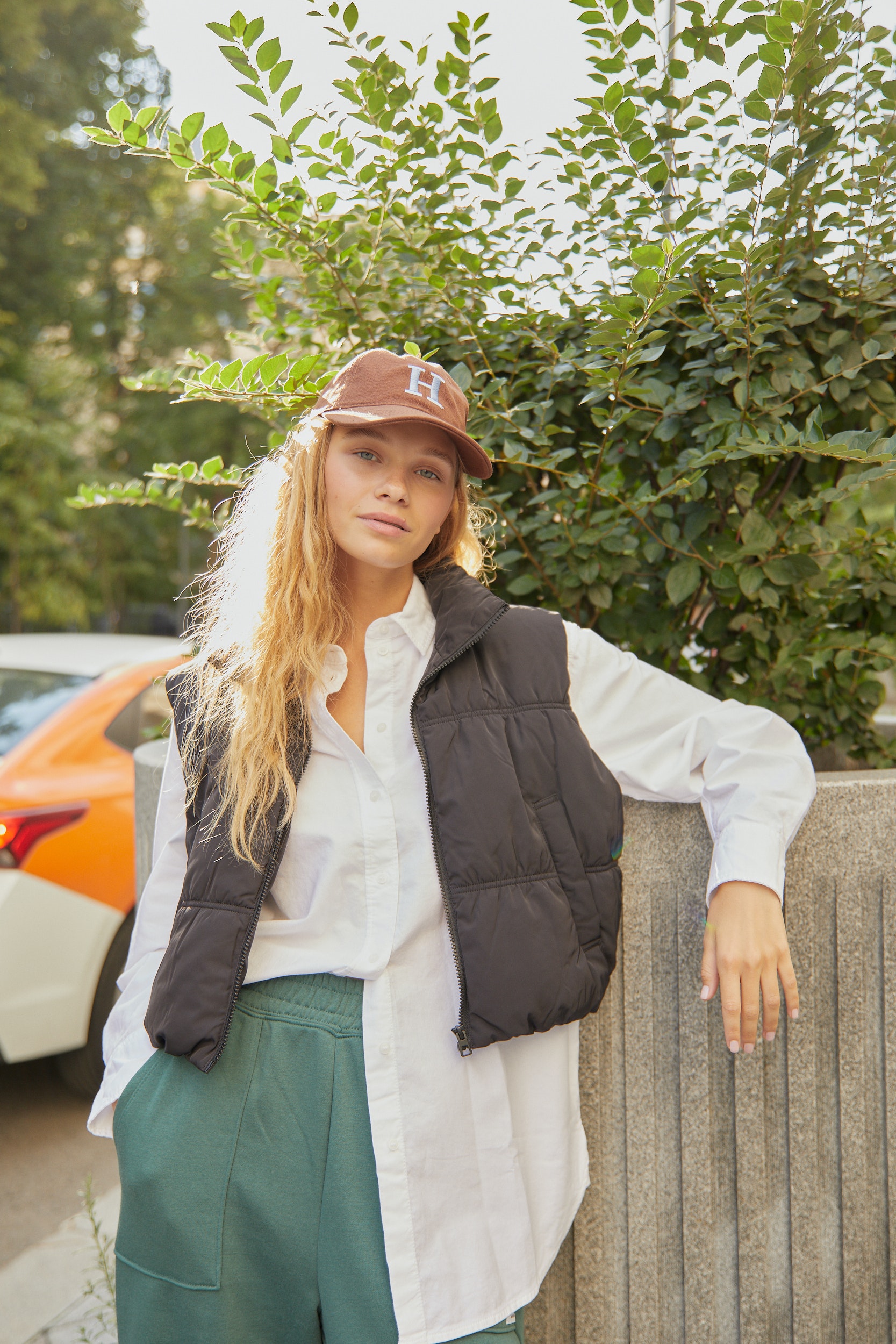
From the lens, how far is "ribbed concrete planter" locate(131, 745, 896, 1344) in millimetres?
1799

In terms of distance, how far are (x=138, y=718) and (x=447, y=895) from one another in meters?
2.79

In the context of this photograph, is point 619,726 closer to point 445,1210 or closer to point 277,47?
point 445,1210

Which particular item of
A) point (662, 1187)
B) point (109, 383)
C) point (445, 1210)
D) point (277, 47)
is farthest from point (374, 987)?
point (109, 383)

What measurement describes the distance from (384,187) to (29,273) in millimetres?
18266

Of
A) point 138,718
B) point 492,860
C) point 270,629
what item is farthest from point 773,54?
point 138,718

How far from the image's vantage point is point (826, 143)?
6.16 ft

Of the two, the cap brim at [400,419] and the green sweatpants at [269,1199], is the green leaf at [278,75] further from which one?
the green sweatpants at [269,1199]

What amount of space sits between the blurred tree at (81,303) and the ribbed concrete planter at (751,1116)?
622 inches

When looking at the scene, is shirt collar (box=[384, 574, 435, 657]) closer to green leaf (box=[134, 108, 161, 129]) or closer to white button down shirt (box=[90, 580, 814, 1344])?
white button down shirt (box=[90, 580, 814, 1344])

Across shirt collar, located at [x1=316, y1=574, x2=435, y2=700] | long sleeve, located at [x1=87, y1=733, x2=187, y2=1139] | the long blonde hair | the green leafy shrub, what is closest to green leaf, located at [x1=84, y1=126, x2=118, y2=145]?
the green leafy shrub

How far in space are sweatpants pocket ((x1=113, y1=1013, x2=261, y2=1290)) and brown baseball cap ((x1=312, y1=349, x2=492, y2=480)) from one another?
935mm

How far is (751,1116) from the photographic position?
5.92 ft

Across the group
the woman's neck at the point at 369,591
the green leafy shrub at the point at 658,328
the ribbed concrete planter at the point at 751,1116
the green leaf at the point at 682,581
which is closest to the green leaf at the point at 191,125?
the green leafy shrub at the point at 658,328

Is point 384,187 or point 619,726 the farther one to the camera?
point 384,187
